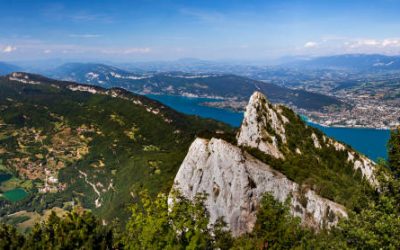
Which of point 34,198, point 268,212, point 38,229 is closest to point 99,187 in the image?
point 34,198

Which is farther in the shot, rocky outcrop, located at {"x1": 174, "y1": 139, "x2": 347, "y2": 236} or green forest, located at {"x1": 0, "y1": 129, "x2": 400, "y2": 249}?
rocky outcrop, located at {"x1": 174, "y1": 139, "x2": 347, "y2": 236}

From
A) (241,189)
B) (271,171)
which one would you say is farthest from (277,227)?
(271,171)

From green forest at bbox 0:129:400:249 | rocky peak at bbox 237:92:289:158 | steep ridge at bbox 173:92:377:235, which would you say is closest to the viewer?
green forest at bbox 0:129:400:249

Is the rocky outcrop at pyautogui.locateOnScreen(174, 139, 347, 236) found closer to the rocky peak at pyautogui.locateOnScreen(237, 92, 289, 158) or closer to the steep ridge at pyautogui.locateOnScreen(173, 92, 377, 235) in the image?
the steep ridge at pyautogui.locateOnScreen(173, 92, 377, 235)

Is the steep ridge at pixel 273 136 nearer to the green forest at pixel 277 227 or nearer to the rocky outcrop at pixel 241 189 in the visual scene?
the rocky outcrop at pixel 241 189

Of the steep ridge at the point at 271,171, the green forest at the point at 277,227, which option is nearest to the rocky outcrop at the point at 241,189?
the steep ridge at the point at 271,171

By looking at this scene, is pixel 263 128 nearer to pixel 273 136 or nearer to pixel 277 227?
→ pixel 273 136

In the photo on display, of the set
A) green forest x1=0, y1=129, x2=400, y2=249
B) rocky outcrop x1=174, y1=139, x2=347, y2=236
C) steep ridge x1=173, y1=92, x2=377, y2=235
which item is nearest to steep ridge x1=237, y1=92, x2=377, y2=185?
steep ridge x1=173, y1=92, x2=377, y2=235

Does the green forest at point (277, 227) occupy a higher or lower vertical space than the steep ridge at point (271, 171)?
higher
